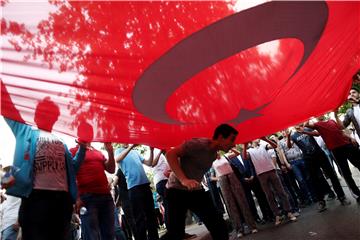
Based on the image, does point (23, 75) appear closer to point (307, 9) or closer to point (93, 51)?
point (93, 51)

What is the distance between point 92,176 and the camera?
4.18 metres

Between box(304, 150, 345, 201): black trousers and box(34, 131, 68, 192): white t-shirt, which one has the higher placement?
box(34, 131, 68, 192): white t-shirt

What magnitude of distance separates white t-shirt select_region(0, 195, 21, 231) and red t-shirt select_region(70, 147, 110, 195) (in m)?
1.63

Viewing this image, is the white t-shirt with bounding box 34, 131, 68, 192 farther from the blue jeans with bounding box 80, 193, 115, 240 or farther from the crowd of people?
the blue jeans with bounding box 80, 193, 115, 240

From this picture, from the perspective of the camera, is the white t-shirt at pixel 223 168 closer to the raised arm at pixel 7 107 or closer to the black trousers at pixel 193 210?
the black trousers at pixel 193 210

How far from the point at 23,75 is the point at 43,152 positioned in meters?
0.75

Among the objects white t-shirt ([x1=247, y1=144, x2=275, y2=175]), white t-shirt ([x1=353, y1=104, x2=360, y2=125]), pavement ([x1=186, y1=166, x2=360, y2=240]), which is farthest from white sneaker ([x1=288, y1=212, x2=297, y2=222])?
white t-shirt ([x1=353, y1=104, x2=360, y2=125])

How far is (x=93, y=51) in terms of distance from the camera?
8.88 feet

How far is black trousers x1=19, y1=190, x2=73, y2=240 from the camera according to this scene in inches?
104

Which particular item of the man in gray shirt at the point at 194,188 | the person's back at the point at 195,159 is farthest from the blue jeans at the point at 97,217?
the person's back at the point at 195,159

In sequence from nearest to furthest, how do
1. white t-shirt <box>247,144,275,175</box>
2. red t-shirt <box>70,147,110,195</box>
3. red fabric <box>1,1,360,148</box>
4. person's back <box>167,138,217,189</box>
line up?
red fabric <box>1,1,360,148</box>, person's back <box>167,138,217,189</box>, red t-shirt <box>70,147,110,195</box>, white t-shirt <box>247,144,275,175</box>

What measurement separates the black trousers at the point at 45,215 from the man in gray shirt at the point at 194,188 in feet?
3.98

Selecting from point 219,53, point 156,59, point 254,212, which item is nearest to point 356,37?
point 219,53

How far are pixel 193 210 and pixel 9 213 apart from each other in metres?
3.12
